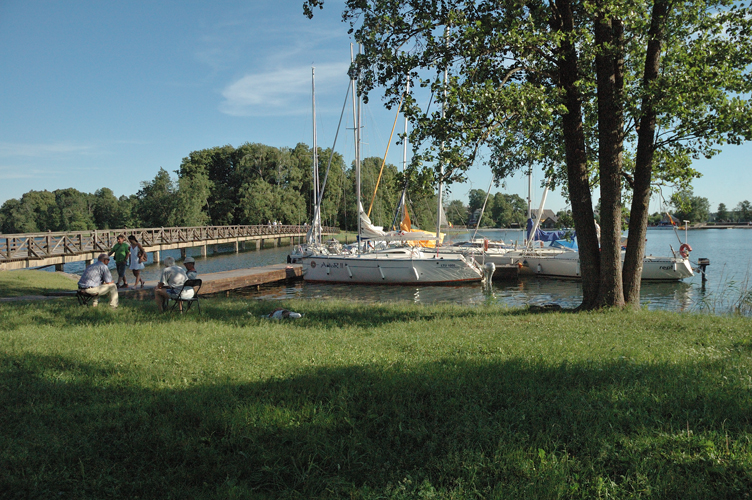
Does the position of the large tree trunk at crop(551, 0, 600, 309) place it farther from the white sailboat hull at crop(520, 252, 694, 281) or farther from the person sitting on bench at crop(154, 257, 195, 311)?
the white sailboat hull at crop(520, 252, 694, 281)

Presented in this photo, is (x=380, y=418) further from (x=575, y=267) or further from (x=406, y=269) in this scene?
(x=575, y=267)

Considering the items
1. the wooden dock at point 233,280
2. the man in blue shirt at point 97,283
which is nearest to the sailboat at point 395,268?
the wooden dock at point 233,280

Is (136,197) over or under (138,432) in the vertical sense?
over

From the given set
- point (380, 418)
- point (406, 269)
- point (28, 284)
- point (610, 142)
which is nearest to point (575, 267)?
point (406, 269)

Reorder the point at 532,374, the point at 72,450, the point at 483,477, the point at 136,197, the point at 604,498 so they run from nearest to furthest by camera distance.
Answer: the point at 604,498
the point at 483,477
the point at 72,450
the point at 532,374
the point at 136,197

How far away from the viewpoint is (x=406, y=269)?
83.1 ft

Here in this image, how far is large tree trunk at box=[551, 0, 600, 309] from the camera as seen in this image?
9758mm

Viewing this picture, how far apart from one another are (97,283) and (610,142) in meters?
11.3

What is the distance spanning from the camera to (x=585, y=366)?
555cm

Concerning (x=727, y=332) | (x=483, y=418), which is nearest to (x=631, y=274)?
(x=727, y=332)

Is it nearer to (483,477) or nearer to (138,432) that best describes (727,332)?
(483,477)

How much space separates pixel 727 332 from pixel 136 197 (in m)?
76.4

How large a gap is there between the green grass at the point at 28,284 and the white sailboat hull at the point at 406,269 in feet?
41.3

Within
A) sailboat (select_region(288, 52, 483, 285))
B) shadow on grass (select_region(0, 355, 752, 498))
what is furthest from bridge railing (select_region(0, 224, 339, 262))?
shadow on grass (select_region(0, 355, 752, 498))
